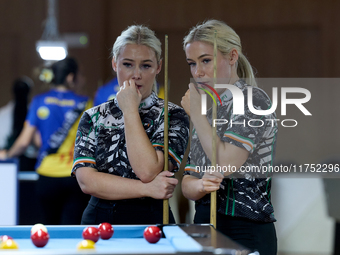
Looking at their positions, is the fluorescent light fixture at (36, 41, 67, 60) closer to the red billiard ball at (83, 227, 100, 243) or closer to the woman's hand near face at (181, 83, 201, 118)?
the woman's hand near face at (181, 83, 201, 118)

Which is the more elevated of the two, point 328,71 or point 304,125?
point 328,71

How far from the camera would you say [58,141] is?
302 cm

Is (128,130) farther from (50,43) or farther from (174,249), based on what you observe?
(50,43)

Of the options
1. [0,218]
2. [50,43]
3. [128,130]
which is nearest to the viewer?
[128,130]

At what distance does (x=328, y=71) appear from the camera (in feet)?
18.2

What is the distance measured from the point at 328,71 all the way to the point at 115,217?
14.9ft

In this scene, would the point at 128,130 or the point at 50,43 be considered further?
the point at 50,43

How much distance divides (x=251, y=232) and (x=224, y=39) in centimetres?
80

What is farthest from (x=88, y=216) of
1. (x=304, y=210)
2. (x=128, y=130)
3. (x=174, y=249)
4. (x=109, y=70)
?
(x=109, y=70)

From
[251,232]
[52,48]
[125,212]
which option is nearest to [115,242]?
[125,212]

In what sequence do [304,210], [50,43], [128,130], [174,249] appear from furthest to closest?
[50,43]
[304,210]
[128,130]
[174,249]

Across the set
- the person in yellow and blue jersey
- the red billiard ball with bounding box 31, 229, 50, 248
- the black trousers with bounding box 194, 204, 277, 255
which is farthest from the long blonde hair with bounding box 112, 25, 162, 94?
the person in yellow and blue jersey

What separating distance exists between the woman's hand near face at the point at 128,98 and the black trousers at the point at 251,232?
0.58m

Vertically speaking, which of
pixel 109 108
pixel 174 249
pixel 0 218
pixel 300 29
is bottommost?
pixel 0 218
